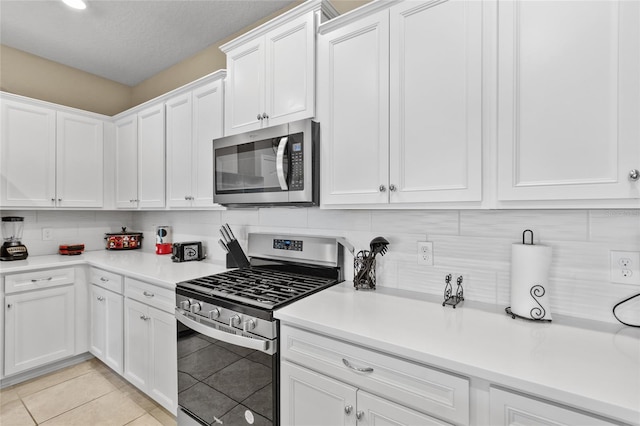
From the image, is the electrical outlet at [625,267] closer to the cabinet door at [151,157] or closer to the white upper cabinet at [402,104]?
→ the white upper cabinet at [402,104]

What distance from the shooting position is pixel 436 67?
127 centimetres

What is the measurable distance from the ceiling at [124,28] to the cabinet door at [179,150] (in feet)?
1.92

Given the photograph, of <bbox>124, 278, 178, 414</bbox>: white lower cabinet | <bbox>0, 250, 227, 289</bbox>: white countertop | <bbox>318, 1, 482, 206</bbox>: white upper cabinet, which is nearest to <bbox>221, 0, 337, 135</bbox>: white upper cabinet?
<bbox>318, 1, 482, 206</bbox>: white upper cabinet

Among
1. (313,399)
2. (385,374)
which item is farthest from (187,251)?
(385,374)

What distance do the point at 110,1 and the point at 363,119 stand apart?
6.88 ft

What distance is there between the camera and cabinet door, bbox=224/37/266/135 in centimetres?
186

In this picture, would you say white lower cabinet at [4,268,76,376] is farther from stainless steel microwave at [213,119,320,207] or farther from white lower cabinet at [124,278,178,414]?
stainless steel microwave at [213,119,320,207]

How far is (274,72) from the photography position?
1.79m

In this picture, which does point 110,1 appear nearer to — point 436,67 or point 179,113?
point 179,113

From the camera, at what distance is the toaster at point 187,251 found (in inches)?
98.7

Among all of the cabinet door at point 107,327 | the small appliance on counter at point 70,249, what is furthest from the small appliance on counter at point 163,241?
the small appliance on counter at point 70,249

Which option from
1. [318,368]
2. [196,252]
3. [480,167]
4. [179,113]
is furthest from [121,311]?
[480,167]

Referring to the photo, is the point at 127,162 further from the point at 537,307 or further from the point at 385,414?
the point at 537,307

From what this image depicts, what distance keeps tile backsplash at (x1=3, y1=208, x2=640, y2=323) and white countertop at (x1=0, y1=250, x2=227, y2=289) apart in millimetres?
548
